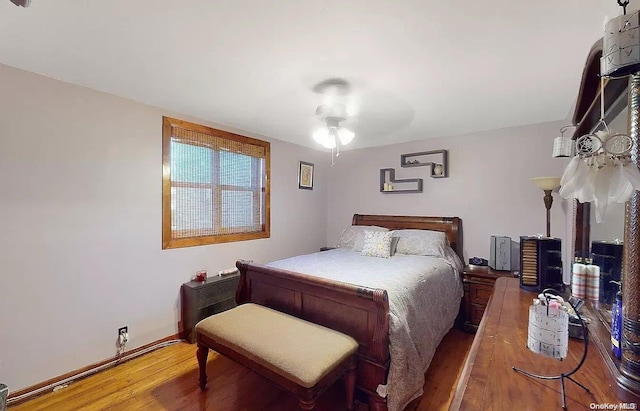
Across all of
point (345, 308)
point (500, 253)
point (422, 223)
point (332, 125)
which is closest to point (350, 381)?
point (345, 308)

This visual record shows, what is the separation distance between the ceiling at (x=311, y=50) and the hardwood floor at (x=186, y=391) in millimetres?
2234

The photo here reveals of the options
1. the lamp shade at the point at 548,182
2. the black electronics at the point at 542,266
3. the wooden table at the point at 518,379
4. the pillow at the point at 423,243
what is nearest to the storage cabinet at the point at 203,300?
the pillow at the point at 423,243

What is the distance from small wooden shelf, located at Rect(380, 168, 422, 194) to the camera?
12.5ft

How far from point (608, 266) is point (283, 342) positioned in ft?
5.61

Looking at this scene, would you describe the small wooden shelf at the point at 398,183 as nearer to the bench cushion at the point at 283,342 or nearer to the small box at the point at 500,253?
the small box at the point at 500,253

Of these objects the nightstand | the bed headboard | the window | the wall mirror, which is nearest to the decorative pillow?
the bed headboard

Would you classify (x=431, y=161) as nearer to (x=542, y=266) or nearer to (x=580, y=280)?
(x=542, y=266)

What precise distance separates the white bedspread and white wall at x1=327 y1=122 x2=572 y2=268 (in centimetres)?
65

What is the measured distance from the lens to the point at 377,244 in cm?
327

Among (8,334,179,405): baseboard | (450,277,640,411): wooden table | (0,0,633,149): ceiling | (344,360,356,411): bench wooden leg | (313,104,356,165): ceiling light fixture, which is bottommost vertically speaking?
(8,334,179,405): baseboard

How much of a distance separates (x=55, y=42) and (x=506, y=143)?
3.94 m

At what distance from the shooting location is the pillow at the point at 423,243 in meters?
3.16

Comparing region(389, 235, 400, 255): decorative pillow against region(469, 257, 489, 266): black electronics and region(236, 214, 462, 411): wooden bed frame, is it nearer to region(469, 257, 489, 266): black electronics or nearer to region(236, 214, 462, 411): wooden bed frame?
region(469, 257, 489, 266): black electronics

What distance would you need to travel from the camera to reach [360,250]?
357 centimetres
